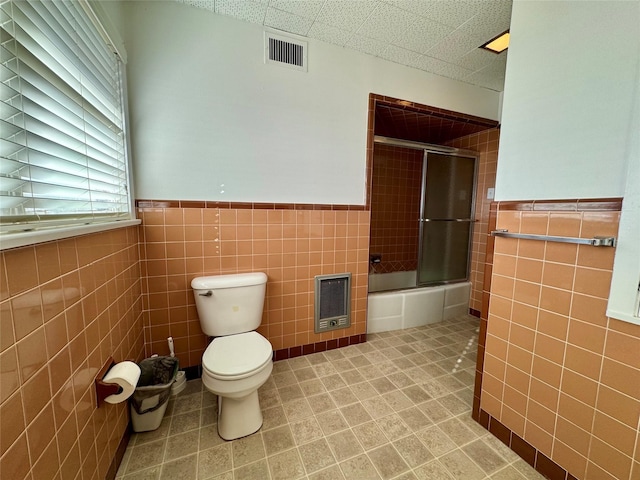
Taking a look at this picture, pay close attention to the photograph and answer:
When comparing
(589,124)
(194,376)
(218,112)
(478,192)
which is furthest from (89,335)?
(478,192)

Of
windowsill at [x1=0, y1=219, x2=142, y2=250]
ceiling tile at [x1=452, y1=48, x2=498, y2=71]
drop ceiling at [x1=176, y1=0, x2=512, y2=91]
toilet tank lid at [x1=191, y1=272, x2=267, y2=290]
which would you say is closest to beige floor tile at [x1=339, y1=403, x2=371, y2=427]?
toilet tank lid at [x1=191, y1=272, x2=267, y2=290]

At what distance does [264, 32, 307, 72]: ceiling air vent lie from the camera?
172cm

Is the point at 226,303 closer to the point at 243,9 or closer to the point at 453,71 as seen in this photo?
the point at 243,9

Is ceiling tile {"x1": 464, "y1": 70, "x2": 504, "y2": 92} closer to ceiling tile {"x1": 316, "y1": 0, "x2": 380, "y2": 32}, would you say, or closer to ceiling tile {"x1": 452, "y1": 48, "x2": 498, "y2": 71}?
ceiling tile {"x1": 452, "y1": 48, "x2": 498, "y2": 71}

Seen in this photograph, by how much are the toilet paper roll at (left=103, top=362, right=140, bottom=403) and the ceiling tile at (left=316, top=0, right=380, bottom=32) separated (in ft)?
7.03

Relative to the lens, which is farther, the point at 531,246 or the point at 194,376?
the point at 194,376

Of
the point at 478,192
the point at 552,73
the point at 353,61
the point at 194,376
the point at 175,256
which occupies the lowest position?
the point at 194,376

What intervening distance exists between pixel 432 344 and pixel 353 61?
95.5 inches

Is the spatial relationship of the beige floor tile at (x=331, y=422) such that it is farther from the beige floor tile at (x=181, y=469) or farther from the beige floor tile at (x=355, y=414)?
the beige floor tile at (x=181, y=469)

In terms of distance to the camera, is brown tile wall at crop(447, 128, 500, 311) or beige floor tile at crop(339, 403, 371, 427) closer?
beige floor tile at crop(339, 403, 371, 427)

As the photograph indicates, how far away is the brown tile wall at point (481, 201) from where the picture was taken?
8.97 ft

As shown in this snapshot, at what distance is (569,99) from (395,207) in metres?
2.36

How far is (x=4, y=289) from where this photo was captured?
54cm

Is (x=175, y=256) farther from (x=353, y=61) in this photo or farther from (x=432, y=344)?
(x=432, y=344)
